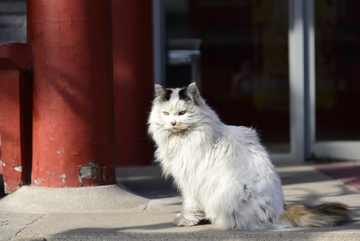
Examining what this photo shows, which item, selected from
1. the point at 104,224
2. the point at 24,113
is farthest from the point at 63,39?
the point at 104,224

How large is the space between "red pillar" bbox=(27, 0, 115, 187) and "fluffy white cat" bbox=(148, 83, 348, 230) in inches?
33.8

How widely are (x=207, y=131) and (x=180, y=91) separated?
37 cm

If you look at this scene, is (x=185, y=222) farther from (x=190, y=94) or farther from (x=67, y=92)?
(x=67, y=92)

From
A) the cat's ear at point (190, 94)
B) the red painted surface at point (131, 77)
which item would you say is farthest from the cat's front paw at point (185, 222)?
the red painted surface at point (131, 77)

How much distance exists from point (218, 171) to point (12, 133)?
2177 millimetres

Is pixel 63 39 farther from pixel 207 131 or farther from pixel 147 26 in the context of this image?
pixel 147 26

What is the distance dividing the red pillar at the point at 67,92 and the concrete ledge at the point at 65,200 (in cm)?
8

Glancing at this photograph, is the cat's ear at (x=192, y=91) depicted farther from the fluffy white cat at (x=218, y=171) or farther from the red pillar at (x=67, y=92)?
the red pillar at (x=67, y=92)

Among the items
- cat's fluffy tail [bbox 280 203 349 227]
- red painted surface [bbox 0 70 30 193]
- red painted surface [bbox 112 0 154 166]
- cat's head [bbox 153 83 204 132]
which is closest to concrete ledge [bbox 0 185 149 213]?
red painted surface [bbox 0 70 30 193]

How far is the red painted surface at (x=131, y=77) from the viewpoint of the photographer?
571 centimetres

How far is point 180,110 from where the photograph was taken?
2955 mm

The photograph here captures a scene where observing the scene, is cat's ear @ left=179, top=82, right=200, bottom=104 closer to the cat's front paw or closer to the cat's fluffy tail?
the cat's front paw

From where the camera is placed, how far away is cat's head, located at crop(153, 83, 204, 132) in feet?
9.63

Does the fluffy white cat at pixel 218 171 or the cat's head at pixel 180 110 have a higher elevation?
the cat's head at pixel 180 110
